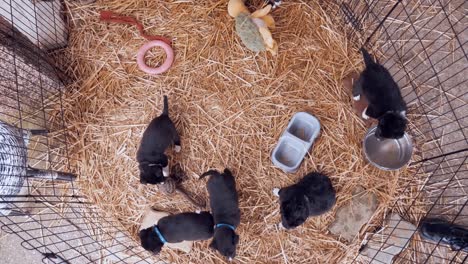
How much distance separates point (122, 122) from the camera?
347 cm

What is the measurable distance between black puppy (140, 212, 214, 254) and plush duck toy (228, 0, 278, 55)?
1.30m

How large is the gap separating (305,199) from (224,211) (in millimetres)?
554

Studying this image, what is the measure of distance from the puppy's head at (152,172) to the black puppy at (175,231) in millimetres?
281

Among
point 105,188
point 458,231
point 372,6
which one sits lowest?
point 105,188

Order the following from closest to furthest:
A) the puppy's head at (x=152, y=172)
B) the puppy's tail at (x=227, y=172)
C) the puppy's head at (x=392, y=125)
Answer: the puppy's head at (x=392, y=125), the puppy's head at (x=152, y=172), the puppy's tail at (x=227, y=172)

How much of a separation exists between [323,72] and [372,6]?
640 millimetres

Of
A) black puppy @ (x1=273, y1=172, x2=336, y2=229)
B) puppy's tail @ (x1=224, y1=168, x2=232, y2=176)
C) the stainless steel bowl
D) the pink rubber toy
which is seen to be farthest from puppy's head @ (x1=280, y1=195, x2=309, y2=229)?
the pink rubber toy

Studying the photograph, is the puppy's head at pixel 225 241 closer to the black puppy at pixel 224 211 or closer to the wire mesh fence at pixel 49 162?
the black puppy at pixel 224 211

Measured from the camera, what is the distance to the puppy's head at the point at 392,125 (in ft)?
9.20

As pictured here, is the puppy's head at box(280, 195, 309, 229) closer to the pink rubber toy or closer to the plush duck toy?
the plush duck toy

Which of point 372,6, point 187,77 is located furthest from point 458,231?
point 187,77

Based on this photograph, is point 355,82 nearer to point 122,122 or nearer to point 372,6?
point 372,6

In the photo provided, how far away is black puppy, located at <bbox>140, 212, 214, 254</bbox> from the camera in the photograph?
9.80 feet

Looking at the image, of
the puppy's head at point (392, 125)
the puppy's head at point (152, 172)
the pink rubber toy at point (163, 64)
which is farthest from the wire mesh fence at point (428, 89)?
the puppy's head at point (152, 172)
